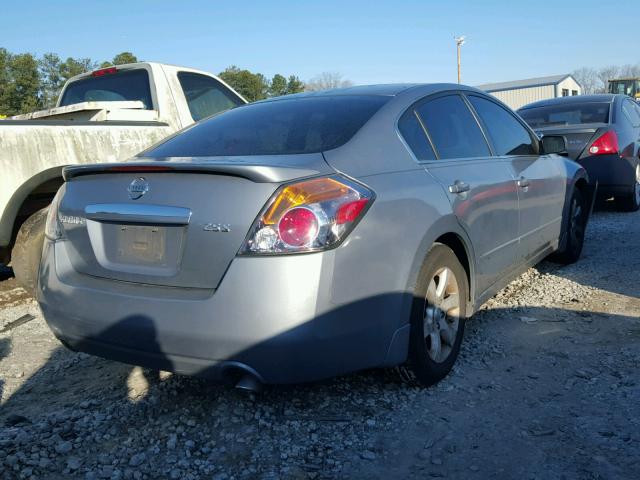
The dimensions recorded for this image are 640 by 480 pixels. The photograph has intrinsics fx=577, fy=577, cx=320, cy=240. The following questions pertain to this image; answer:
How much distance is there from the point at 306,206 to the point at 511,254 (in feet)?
6.90

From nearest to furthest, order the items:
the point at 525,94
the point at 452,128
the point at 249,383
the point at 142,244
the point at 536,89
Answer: the point at 249,383
the point at 142,244
the point at 452,128
the point at 536,89
the point at 525,94

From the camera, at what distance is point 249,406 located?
289cm

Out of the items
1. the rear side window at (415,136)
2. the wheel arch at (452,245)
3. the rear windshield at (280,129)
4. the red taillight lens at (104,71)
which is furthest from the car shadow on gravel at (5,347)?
→ the red taillight lens at (104,71)

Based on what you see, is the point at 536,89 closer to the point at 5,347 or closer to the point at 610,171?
the point at 610,171

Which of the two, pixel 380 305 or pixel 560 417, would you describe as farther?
pixel 560 417

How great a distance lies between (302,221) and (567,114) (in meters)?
7.09

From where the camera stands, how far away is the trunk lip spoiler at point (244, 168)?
233 centimetres

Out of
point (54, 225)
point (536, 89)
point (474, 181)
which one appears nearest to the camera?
point (54, 225)

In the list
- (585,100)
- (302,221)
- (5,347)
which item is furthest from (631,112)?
(5,347)

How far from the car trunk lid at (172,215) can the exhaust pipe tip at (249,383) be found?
41cm

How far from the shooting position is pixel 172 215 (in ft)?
7.88

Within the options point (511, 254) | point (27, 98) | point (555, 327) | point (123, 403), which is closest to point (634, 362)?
point (555, 327)

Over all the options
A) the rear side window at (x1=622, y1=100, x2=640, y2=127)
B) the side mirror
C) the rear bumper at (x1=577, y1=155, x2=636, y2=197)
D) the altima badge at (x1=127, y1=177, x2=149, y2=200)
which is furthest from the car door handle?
the rear side window at (x1=622, y1=100, x2=640, y2=127)

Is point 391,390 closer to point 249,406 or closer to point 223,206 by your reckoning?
point 249,406
